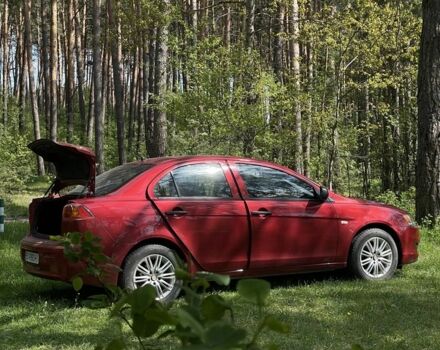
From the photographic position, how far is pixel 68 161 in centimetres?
684

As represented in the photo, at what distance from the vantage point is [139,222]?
20.4 feet

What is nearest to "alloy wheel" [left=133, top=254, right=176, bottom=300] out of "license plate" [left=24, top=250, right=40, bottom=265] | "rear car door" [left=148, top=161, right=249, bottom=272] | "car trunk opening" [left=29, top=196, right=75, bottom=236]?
"rear car door" [left=148, top=161, right=249, bottom=272]

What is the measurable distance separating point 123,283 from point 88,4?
110ft

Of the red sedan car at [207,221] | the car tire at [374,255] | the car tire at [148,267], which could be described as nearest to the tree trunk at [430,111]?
the red sedan car at [207,221]

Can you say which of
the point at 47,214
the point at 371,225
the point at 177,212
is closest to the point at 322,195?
the point at 371,225

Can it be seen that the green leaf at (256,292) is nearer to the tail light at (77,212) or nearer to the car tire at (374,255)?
the tail light at (77,212)

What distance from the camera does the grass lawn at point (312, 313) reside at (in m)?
5.05

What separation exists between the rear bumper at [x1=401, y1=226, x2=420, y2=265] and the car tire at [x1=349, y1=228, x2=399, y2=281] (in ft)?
0.42

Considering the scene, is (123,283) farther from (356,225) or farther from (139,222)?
(356,225)

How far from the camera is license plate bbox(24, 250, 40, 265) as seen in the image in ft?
20.8

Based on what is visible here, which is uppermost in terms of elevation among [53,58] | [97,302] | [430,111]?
[53,58]

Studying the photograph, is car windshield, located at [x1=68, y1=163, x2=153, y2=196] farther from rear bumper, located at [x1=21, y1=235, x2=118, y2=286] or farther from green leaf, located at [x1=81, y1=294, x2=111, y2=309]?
green leaf, located at [x1=81, y1=294, x2=111, y2=309]

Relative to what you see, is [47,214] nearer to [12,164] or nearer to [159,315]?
[159,315]

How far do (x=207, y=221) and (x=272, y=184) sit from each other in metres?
1.05
